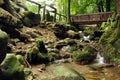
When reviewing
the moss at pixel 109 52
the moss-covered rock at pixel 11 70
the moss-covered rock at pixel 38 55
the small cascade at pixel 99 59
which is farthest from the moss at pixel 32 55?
the moss-covered rock at pixel 11 70

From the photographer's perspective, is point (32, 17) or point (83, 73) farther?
point (32, 17)

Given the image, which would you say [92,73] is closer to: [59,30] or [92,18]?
[59,30]

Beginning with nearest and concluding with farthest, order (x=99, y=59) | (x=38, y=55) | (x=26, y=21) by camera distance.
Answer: (x=38, y=55)
(x=99, y=59)
(x=26, y=21)

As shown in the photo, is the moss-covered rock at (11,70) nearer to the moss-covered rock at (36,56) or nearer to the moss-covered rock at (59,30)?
the moss-covered rock at (36,56)

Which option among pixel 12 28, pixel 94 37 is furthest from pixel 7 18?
pixel 94 37

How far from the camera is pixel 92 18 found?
28.2 meters

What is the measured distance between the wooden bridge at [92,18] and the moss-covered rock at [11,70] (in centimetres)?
1832

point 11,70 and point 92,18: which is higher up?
point 11,70

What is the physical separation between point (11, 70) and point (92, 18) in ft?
70.5

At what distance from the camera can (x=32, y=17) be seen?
79.5ft

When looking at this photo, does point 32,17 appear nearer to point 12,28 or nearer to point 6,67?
point 12,28

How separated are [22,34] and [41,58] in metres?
4.90

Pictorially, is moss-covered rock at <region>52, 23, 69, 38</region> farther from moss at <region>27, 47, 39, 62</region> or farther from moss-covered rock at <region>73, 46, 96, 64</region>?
moss at <region>27, 47, 39, 62</region>

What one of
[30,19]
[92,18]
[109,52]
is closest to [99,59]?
[109,52]
